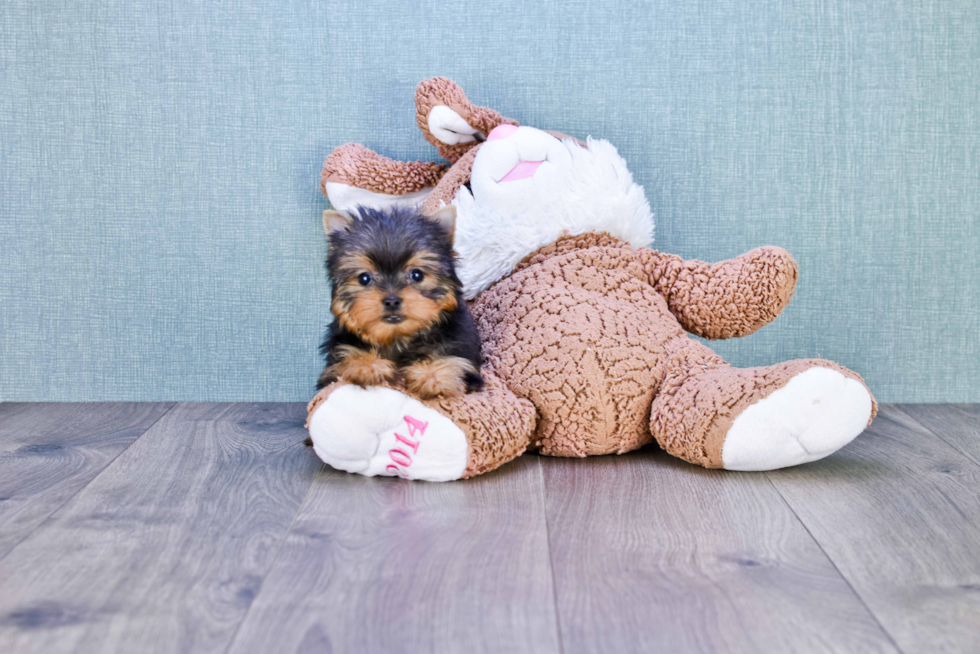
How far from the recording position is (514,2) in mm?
2162

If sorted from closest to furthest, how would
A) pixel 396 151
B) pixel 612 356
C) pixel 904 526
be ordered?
pixel 904 526 < pixel 612 356 < pixel 396 151

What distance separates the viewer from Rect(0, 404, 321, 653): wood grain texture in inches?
40.3

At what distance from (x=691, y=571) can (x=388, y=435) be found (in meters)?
0.62

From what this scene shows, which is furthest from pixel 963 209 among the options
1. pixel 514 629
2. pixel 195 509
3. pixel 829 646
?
pixel 195 509

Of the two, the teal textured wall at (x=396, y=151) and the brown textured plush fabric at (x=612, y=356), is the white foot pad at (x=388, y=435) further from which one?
the teal textured wall at (x=396, y=151)

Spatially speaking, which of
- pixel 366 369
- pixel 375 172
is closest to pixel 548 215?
pixel 375 172

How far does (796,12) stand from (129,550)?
204 centimetres

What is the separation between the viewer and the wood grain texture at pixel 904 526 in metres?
1.06

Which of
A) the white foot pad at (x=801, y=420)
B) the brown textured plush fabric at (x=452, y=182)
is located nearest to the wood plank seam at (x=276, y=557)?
the brown textured plush fabric at (x=452, y=182)

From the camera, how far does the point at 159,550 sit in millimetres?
1264

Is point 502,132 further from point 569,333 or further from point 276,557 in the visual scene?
point 276,557

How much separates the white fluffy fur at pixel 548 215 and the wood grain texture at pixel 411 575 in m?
0.57

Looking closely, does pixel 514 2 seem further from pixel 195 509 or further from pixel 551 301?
pixel 195 509

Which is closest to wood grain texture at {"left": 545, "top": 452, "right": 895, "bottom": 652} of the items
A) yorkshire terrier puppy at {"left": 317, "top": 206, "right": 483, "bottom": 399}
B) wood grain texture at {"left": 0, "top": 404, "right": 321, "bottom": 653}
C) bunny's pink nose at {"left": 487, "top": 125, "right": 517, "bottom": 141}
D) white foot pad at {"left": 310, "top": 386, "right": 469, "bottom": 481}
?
white foot pad at {"left": 310, "top": 386, "right": 469, "bottom": 481}
